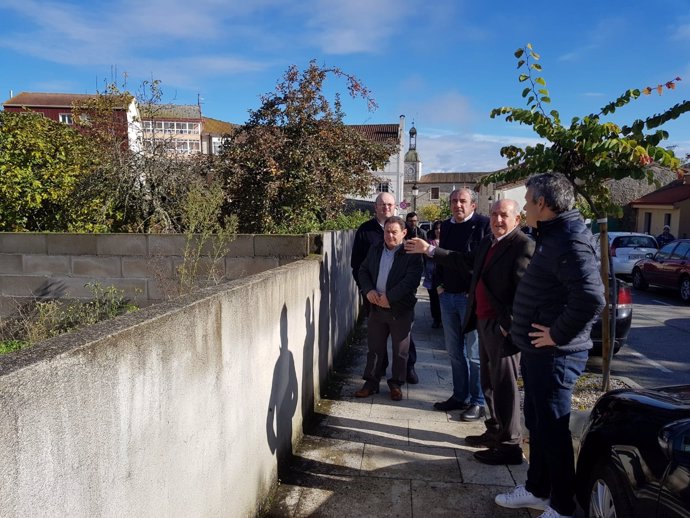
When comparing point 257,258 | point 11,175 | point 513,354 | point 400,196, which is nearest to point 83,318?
point 257,258

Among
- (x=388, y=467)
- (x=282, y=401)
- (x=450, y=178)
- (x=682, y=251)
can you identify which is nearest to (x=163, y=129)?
(x=282, y=401)

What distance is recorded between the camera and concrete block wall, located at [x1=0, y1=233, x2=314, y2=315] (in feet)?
20.2

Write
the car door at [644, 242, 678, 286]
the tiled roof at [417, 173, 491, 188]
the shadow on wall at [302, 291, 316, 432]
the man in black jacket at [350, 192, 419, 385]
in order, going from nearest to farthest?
the shadow on wall at [302, 291, 316, 432], the man in black jacket at [350, 192, 419, 385], the car door at [644, 242, 678, 286], the tiled roof at [417, 173, 491, 188]

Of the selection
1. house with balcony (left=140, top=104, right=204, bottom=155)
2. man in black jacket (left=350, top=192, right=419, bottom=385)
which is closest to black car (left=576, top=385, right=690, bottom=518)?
man in black jacket (left=350, top=192, right=419, bottom=385)

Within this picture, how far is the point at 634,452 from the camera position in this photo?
2459 mm

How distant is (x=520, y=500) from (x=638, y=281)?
14.4m

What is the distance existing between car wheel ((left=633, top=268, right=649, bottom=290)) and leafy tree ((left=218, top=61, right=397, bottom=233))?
10461 mm

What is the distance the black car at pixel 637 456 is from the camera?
214cm

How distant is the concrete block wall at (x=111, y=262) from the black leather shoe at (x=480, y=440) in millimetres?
2871

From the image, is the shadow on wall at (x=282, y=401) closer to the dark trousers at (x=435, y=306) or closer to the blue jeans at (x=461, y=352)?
the blue jeans at (x=461, y=352)

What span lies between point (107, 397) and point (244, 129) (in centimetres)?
782

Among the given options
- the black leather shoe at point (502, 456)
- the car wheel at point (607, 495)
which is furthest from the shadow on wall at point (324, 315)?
the car wheel at point (607, 495)

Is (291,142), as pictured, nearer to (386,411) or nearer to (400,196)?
(386,411)

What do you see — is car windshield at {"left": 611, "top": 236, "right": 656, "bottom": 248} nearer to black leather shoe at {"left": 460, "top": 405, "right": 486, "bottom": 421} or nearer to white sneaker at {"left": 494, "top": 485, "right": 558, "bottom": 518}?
black leather shoe at {"left": 460, "top": 405, "right": 486, "bottom": 421}
